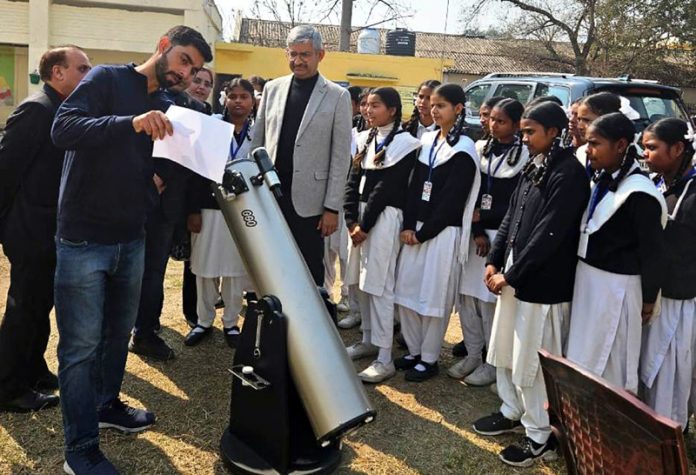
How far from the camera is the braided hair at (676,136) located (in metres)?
3.10

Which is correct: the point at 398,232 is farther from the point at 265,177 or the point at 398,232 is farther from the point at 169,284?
the point at 169,284

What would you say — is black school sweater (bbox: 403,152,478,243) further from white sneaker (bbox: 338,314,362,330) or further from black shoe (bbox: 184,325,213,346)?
black shoe (bbox: 184,325,213,346)

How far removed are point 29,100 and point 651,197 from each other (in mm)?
3127

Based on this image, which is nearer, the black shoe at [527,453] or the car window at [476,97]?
the black shoe at [527,453]

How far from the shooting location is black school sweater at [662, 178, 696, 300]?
3000mm

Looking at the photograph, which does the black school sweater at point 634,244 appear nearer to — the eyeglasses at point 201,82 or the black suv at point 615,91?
the eyeglasses at point 201,82

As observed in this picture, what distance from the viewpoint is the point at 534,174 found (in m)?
3.03

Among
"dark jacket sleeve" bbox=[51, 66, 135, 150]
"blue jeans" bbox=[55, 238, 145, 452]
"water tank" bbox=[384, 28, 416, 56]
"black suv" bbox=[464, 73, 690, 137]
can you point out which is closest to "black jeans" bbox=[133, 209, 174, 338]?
"blue jeans" bbox=[55, 238, 145, 452]

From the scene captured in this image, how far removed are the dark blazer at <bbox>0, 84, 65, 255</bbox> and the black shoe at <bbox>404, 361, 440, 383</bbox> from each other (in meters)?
2.34

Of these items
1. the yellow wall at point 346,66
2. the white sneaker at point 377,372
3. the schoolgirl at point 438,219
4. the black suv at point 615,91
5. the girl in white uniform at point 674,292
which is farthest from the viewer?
the yellow wall at point 346,66

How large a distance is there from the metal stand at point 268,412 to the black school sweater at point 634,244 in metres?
1.53

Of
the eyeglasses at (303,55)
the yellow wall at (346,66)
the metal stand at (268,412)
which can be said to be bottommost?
the metal stand at (268,412)

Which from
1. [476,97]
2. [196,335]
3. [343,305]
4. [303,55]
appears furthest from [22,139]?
[476,97]

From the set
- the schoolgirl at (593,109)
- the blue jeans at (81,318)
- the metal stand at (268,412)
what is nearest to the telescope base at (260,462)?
the metal stand at (268,412)
